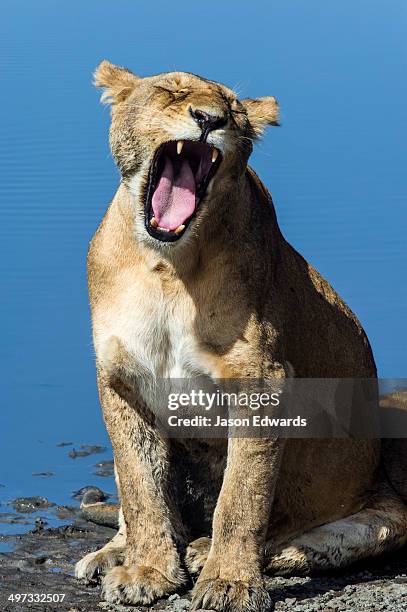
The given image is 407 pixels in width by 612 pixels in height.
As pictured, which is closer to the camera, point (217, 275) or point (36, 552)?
point (217, 275)

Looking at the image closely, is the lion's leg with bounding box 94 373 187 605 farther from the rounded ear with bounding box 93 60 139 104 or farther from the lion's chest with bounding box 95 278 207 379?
the rounded ear with bounding box 93 60 139 104

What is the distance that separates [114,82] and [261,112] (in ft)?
2.58

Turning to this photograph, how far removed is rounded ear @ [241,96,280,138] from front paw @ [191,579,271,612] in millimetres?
2278

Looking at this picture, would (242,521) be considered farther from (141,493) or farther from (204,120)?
(204,120)

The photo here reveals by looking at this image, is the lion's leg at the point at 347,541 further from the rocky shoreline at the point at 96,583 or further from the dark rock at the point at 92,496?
the dark rock at the point at 92,496

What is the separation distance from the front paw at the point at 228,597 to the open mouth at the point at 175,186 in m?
1.73

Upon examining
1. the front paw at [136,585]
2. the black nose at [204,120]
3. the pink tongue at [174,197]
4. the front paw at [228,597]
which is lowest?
the front paw at [228,597]

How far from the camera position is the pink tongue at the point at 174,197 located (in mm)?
8578

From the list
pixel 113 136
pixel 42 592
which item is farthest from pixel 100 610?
pixel 113 136

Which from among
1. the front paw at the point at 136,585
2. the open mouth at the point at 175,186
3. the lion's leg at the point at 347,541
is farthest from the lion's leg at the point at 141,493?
the open mouth at the point at 175,186

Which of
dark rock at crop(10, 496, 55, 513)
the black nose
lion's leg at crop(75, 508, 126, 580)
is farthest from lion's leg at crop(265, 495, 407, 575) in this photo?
the black nose

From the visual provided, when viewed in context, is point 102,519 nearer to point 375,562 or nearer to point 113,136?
point 375,562

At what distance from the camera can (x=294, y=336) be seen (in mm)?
9406

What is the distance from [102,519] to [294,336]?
1.99 m
